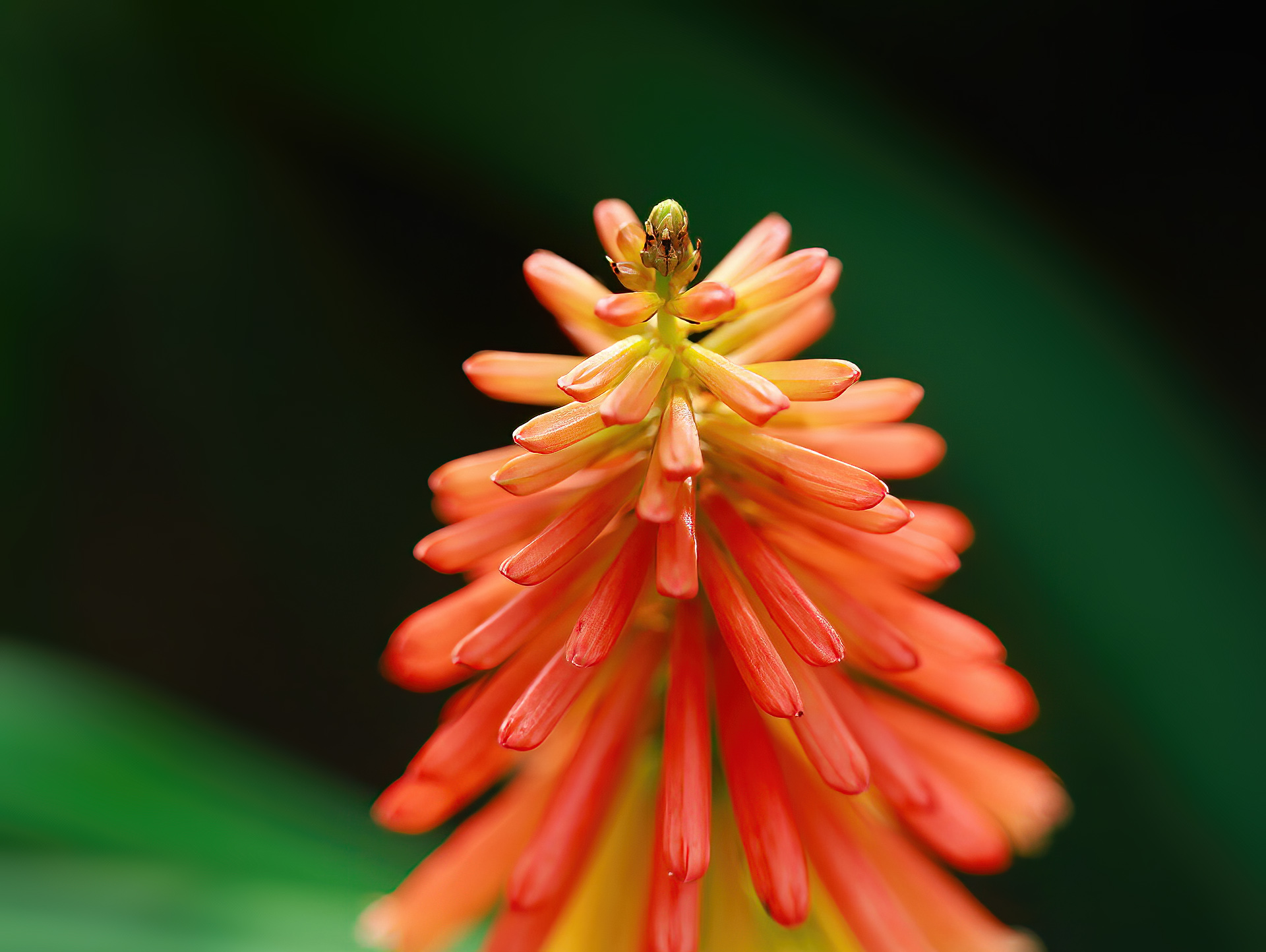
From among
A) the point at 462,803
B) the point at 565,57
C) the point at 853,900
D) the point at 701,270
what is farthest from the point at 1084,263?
the point at 462,803

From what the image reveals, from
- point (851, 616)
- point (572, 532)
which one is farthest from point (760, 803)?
point (572, 532)

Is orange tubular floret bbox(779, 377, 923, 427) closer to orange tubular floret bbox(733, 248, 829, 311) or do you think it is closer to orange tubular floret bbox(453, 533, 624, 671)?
orange tubular floret bbox(733, 248, 829, 311)

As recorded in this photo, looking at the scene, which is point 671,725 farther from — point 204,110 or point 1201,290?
point 204,110

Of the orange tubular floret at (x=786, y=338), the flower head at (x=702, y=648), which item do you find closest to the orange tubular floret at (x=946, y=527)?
the flower head at (x=702, y=648)

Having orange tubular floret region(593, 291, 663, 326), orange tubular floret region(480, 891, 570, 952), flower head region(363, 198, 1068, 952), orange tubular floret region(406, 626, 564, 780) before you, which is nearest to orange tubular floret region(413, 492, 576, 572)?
flower head region(363, 198, 1068, 952)

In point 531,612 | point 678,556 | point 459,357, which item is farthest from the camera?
point 459,357

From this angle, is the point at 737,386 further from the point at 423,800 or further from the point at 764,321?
the point at 423,800

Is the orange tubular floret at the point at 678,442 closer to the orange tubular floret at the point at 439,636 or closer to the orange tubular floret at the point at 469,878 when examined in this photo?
the orange tubular floret at the point at 439,636
